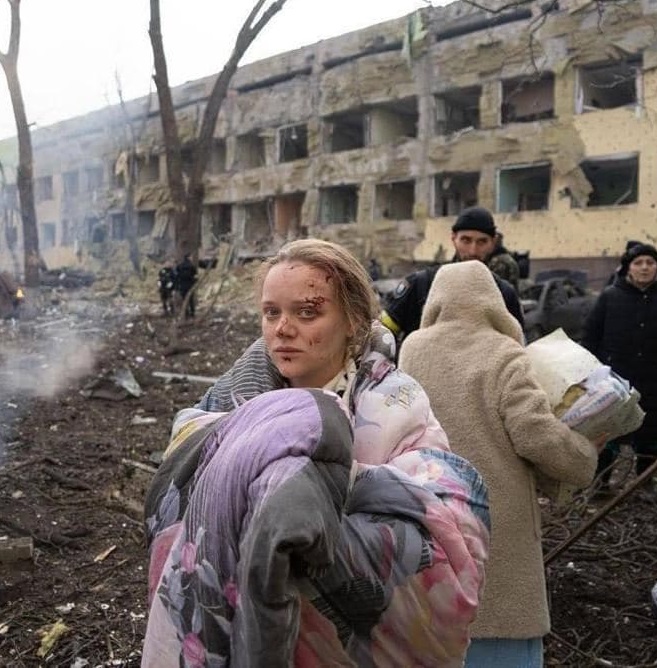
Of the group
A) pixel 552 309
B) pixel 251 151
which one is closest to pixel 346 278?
pixel 552 309

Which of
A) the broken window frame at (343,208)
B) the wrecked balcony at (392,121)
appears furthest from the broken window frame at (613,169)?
the broken window frame at (343,208)

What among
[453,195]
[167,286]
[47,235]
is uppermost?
[453,195]

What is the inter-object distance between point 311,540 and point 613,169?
81.1 feet

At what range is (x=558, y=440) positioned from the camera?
1.84 m

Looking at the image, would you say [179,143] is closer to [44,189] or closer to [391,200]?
[391,200]

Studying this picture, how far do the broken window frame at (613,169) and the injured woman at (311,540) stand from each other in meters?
21.7

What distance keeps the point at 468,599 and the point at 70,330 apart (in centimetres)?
1418

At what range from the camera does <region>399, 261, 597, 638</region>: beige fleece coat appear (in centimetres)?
188

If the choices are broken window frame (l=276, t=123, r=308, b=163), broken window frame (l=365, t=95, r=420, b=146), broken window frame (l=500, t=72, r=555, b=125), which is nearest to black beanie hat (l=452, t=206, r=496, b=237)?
broken window frame (l=500, t=72, r=555, b=125)

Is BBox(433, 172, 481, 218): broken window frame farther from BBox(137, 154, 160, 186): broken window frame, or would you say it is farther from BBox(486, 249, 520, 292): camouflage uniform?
BBox(486, 249, 520, 292): camouflage uniform

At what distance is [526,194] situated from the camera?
80.5ft

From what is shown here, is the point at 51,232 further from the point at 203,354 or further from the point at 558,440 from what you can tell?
the point at 558,440

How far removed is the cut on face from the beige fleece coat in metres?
0.74

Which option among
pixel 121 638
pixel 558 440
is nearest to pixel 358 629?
pixel 558 440
